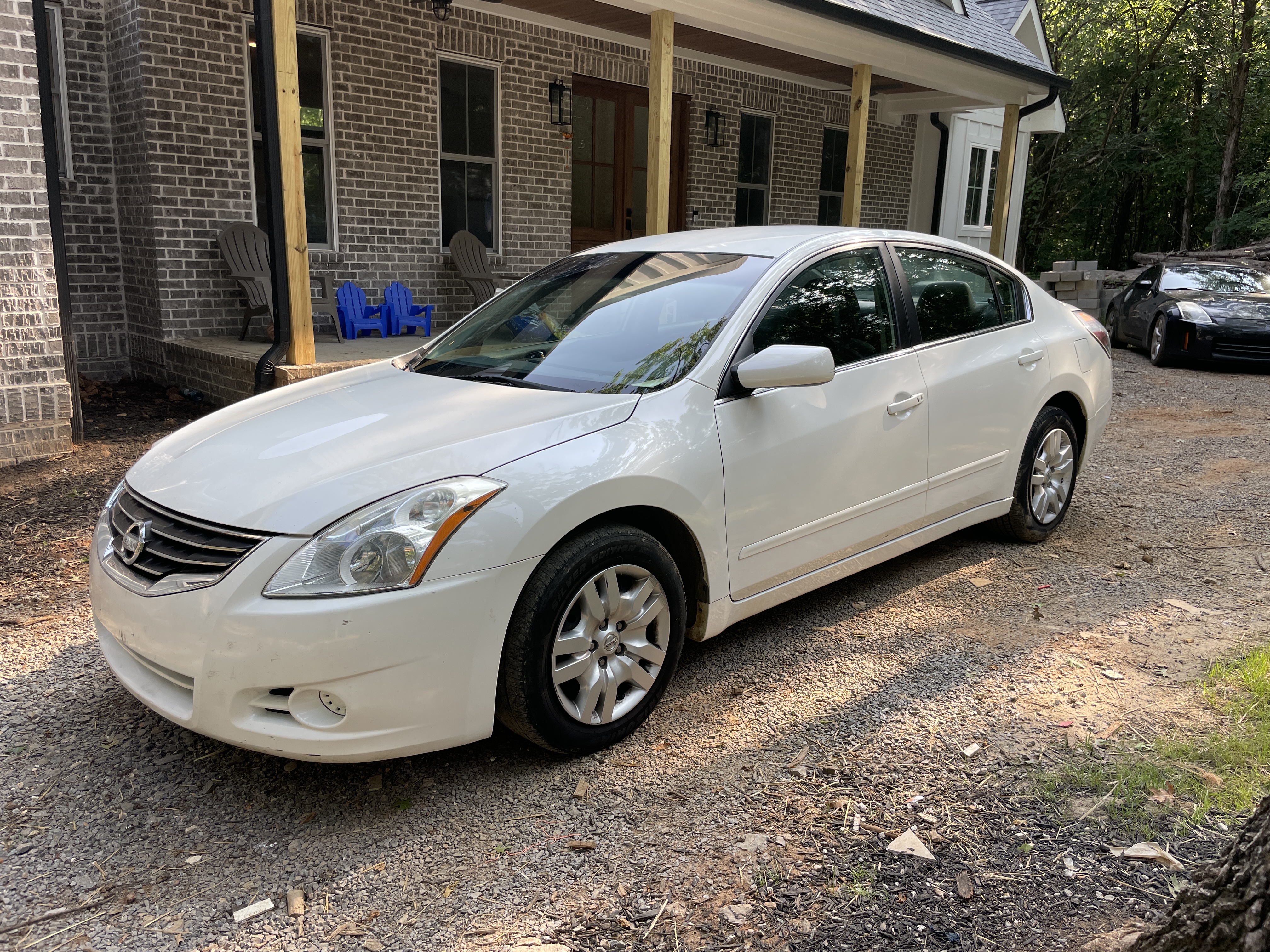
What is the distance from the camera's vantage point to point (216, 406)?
306 inches

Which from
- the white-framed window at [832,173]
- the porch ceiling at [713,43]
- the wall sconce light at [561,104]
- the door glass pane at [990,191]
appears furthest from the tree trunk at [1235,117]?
the wall sconce light at [561,104]

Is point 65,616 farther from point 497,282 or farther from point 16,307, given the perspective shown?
point 497,282

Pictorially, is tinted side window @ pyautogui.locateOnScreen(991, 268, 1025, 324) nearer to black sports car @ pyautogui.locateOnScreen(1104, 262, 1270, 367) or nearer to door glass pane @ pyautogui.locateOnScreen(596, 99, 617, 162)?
door glass pane @ pyautogui.locateOnScreen(596, 99, 617, 162)

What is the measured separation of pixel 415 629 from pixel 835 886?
1.27 meters

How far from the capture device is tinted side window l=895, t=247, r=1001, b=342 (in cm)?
426

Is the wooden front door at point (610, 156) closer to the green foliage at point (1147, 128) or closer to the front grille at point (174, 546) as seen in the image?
the front grille at point (174, 546)

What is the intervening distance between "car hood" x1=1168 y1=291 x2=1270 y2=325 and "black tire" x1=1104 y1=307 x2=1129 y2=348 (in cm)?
176

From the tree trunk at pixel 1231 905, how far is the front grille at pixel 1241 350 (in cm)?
1184

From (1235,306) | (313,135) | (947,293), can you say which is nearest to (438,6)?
(313,135)

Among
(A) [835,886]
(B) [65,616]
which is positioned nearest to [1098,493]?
(A) [835,886]

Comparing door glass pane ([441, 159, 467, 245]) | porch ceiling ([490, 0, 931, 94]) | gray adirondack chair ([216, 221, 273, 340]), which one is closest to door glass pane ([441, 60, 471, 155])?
door glass pane ([441, 159, 467, 245])

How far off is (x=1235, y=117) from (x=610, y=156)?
55.1 ft

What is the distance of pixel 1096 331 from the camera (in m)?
5.30

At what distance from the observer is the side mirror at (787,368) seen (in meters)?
3.23
